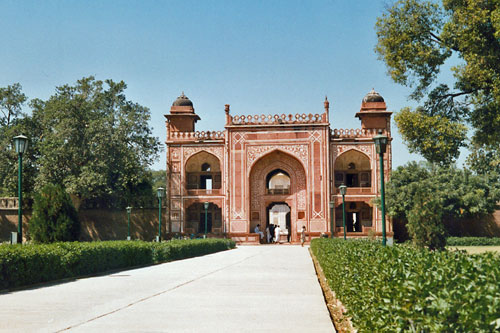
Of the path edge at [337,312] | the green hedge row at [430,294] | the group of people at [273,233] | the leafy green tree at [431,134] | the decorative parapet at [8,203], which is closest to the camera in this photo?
the green hedge row at [430,294]

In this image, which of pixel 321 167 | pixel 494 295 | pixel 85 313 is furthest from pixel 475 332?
pixel 321 167

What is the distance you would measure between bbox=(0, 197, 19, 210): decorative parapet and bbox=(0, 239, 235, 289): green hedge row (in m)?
22.1

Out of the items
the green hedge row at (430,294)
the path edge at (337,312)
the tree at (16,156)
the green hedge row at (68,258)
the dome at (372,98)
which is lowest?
the path edge at (337,312)

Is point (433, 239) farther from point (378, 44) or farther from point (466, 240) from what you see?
point (466, 240)

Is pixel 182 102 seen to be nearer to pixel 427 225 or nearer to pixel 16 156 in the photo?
pixel 16 156

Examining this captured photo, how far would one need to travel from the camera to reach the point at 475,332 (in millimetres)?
2584

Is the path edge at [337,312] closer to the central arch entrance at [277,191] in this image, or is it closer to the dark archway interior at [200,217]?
the central arch entrance at [277,191]

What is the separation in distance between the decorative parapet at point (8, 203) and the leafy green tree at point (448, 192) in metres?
24.6

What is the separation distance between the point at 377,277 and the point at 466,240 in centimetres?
2970

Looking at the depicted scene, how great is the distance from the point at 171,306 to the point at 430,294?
5.06m

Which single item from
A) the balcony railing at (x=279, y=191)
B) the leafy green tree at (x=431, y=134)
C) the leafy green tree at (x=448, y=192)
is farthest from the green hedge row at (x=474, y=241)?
the leafy green tree at (x=431, y=134)

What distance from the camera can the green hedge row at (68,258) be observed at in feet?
32.7

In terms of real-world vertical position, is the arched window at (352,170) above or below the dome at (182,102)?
below

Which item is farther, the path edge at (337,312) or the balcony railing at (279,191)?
the balcony railing at (279,191)
